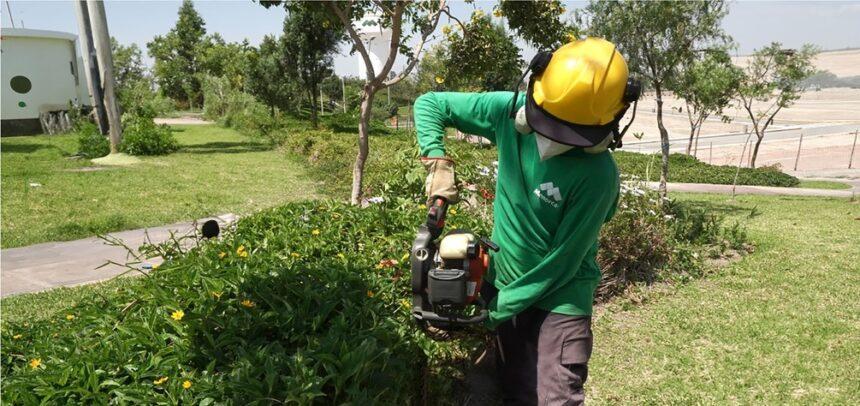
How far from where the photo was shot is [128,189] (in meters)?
9.80

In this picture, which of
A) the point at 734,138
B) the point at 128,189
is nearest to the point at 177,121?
the point at 128,189

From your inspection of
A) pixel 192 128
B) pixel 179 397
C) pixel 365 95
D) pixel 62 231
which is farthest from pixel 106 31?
pixel 179 397

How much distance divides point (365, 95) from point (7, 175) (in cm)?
805

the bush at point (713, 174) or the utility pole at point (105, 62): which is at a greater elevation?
the utility pole at point (105, 62)

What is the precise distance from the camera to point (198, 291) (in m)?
2.42

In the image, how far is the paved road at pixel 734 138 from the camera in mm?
32812

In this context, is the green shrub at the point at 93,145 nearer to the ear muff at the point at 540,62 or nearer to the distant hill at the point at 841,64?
the ear muff at the point at 540,62

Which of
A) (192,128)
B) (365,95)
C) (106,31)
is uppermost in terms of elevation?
(106,31)

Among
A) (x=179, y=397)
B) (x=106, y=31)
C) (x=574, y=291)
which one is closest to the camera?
(x=179, y=397)

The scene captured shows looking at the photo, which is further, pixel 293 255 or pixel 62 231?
pixel 62 231

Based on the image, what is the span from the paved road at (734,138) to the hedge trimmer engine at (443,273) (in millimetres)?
29655

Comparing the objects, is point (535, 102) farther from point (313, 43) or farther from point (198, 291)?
A: point (313, 43)

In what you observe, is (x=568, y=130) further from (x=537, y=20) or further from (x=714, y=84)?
(x=714, y=84)

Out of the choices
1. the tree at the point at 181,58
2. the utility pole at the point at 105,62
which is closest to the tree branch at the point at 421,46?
the utility pole at the point at 105,62
